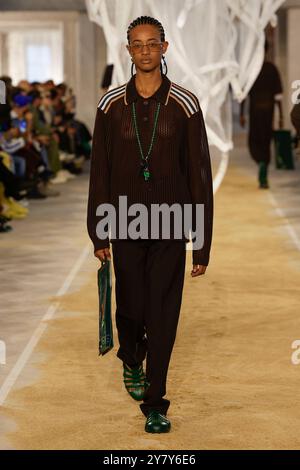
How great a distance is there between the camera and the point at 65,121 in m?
16.8

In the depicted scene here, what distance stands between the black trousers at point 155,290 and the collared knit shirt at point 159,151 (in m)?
0.12

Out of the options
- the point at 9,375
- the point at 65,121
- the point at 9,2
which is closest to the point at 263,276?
the point at 9,375

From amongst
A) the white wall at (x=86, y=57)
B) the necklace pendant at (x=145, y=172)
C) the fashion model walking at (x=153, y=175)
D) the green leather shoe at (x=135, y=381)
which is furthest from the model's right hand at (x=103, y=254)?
the white wall at (x=86, y=57)

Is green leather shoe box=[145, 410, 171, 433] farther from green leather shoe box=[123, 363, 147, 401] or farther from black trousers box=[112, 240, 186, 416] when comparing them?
green leather shoe box=[123, 363, 147, 401]

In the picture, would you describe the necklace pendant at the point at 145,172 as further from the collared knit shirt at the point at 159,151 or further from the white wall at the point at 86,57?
the white wall at the point at 86,57

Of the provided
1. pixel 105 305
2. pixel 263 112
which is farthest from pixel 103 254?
pixel 263 112

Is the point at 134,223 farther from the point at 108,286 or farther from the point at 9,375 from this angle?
the point at 9,375

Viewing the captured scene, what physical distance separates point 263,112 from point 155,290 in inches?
390

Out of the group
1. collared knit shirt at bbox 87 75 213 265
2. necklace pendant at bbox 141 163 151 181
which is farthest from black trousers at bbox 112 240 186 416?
necklace pendant at bbox 141 163 151 181

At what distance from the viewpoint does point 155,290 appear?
4.73 metres

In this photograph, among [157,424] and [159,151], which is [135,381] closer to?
[157,424]

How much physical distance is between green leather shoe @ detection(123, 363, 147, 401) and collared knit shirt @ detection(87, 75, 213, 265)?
66 centimetres

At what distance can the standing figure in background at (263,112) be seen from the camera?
1423 cm
